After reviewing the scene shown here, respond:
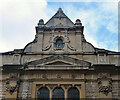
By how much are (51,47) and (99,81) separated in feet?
15.4

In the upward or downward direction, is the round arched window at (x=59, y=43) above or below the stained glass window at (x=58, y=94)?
above

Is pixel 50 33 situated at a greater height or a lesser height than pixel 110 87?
greater

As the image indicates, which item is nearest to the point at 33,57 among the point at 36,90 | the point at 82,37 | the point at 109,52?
the point at 36,90

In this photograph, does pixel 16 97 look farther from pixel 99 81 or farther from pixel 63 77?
pixel 99 81

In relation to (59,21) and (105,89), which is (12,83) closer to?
(105,89)

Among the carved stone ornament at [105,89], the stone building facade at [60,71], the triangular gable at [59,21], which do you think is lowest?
the carved stone ornament at [105,89]

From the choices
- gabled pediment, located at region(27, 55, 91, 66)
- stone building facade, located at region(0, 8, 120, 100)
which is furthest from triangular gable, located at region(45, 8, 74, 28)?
gabled pediment, located at region(27, 55, 91, 66)

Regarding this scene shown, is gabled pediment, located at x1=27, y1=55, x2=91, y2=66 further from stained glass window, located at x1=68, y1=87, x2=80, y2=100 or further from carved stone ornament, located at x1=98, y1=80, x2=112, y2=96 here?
carved stone ornament, located at x1=98, y1=80, x2=112, y2=96

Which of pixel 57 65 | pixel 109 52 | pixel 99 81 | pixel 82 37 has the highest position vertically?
pixel 82 37

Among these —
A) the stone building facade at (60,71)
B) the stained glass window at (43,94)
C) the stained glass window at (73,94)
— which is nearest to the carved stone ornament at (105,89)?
the stone building facade at (60,71)

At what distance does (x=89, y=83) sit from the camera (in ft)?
50.0

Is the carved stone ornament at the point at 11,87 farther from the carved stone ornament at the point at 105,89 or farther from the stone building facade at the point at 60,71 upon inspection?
the carved stone ornament at the point at 105,89

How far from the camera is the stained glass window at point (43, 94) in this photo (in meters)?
14.8

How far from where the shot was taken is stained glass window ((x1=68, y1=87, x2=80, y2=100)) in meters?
14.8
